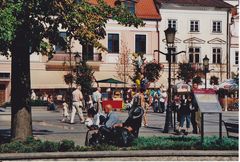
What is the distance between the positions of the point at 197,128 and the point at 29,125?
23.0ft

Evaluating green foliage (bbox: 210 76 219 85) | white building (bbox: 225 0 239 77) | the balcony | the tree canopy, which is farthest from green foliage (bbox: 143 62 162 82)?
the tree canopy

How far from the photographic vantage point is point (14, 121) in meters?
14.7

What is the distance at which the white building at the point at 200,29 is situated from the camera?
2199 inches

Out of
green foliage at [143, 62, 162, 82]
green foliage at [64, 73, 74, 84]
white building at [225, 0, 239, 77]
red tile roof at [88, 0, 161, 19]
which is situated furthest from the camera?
white building at [225, 0, 239, 77]

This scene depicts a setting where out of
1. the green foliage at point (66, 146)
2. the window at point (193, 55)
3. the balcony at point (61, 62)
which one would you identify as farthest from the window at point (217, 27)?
the green foliage at point (66, 146)

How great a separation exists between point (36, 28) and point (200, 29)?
44174 millimetres

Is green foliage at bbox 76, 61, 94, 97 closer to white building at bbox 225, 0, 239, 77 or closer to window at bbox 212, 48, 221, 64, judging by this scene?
window at bbox 212, 48, 221, 64

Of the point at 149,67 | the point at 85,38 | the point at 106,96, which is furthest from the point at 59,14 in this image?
the point at 149,67

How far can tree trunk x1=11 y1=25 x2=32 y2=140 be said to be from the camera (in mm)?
14421

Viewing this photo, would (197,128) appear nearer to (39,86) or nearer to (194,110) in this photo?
(194,110)

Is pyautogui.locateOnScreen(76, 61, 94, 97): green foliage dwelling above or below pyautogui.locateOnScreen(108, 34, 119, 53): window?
below

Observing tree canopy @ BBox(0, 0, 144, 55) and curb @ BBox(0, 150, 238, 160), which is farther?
→ tree canopy @ BBox(0, 0, 144, 55)

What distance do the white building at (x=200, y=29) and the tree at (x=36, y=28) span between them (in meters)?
41.4

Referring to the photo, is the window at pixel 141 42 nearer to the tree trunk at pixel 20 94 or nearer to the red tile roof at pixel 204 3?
the red tile roof at pixel 204 3
